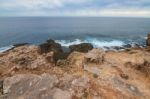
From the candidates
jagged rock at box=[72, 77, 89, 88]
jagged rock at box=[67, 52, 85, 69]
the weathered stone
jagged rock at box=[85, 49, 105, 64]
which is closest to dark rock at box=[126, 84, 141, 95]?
jagged rock at box=[72, 77, 89, 88]

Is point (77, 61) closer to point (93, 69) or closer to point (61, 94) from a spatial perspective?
point (93, 69)

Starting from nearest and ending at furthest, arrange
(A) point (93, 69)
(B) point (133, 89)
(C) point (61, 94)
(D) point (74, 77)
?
(C) point (61, 94) → (D) point (74, 77) → (B) point (133, 89) → (A) point (93, 69)


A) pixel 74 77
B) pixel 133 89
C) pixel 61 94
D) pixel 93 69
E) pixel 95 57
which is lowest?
pixel 133 89

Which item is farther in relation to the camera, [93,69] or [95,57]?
[95,57]

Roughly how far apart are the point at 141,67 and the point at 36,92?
45.1ft

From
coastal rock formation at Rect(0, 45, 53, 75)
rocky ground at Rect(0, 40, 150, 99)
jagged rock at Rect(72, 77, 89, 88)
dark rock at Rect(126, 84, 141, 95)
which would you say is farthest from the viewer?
coastal rock formation at Rect(0, 45, 53, 75)

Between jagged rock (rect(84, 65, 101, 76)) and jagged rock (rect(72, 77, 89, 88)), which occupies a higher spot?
jagged rock (rect(72, 77, 89, 88))

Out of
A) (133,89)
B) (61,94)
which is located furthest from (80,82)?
(133,89)

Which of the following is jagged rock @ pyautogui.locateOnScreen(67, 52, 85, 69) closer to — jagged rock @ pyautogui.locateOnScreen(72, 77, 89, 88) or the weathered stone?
jagged rock @ pyautogui.locateOnScreen(72, 77, 89, 88)

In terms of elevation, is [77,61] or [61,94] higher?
[61,94]

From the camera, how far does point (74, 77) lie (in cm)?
1609

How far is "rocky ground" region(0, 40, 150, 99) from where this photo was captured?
13961 millimetres

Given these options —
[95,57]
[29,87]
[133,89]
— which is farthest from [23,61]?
[133,89]

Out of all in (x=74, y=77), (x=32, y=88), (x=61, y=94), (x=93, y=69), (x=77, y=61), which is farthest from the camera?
(x=77, y=61)
